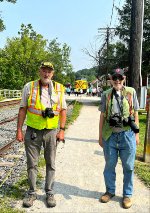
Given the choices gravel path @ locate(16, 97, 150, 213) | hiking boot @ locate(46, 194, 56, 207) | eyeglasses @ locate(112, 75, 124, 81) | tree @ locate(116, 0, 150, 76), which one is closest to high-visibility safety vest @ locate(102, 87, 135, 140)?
eyeglasses @ locate(112, 75, 124, 81)

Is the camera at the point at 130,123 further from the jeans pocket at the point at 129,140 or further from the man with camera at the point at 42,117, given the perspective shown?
the man with camera at the point at 42,117

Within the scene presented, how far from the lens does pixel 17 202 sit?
19.1ft

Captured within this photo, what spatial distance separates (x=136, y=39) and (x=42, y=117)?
268 inches

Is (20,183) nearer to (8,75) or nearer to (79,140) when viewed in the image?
(79,140)

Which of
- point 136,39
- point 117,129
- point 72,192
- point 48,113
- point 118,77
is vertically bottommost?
point 72,192

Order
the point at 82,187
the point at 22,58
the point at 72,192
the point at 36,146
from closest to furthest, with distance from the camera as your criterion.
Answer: the point at 36,146 → the point at 72,192 → the point at 82,187 → the point at 22,58

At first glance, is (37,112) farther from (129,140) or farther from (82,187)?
(82,187)

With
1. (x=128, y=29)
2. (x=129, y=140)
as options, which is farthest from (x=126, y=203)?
(x=128, y=29)

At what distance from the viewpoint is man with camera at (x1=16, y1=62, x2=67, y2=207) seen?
18.4 ft

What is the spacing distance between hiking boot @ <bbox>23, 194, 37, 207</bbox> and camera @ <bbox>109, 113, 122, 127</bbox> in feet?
5.13

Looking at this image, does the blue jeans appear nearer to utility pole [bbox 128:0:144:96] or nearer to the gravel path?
the gravel path

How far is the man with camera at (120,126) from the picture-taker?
5727mm

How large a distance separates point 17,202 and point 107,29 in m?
43.1

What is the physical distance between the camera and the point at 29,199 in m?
5.74
